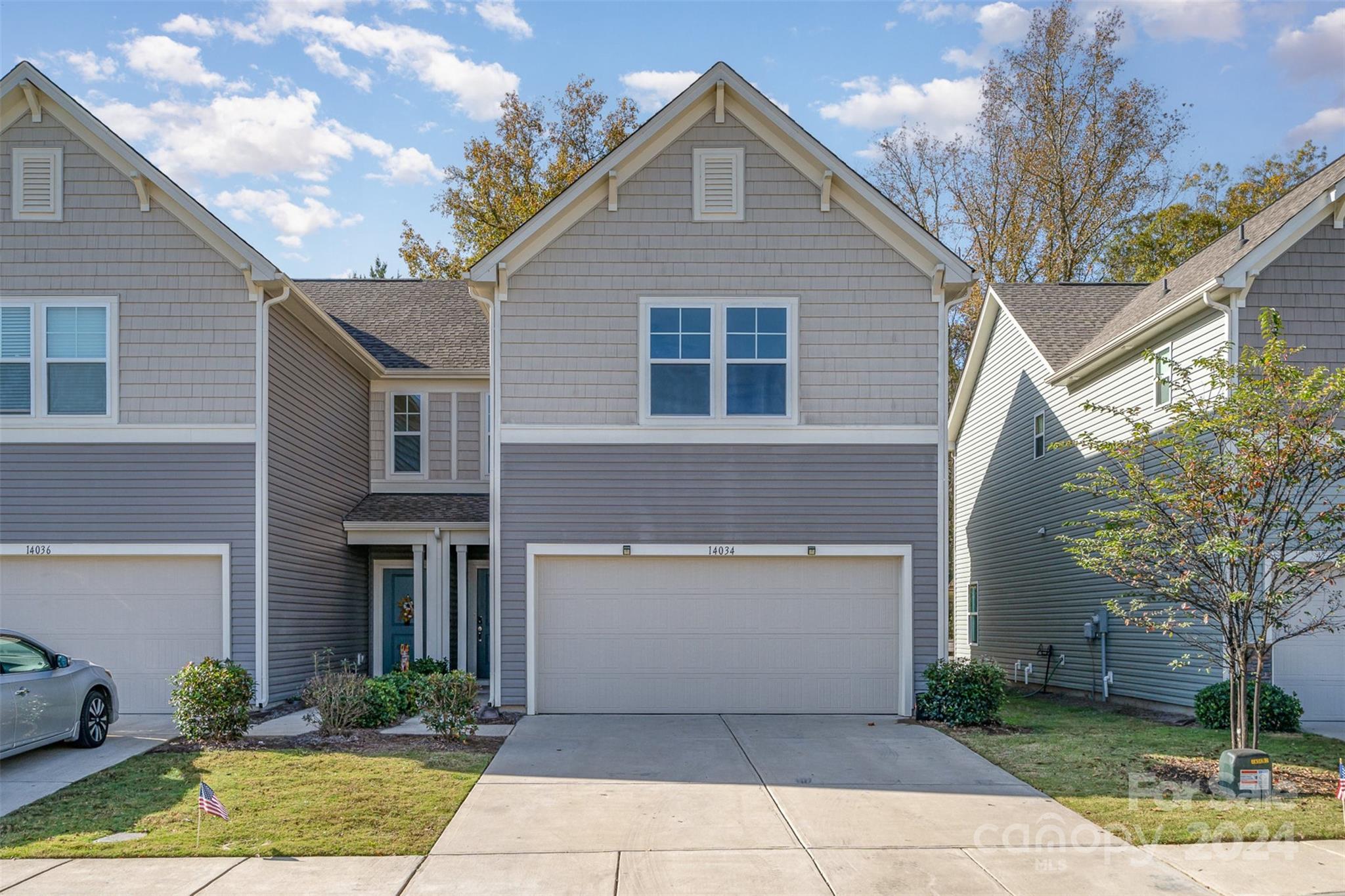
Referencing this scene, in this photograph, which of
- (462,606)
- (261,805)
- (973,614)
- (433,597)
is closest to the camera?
(261,805)

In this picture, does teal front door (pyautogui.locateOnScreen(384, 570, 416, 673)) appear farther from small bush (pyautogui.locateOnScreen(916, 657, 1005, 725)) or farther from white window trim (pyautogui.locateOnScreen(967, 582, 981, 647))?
white window trim (pyautogui.locateOnScreen(967, 582, 981, 647))

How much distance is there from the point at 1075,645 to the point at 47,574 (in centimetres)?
1537

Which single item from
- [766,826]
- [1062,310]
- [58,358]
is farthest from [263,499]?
[1062,310]

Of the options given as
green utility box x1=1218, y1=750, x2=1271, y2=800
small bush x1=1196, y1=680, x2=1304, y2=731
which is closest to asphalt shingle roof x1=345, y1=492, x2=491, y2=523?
small bush x1=1196, y1=680, x2=1304, y2=731

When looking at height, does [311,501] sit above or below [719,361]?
below

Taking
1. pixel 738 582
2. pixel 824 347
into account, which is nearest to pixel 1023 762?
pixel 738 582

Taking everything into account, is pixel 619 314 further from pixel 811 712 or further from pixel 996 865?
pixel 996 865

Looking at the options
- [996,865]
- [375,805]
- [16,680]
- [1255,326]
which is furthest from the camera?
[1255,326]

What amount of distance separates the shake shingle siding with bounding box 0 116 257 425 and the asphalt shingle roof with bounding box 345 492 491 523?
340 cm

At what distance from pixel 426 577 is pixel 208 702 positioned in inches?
245

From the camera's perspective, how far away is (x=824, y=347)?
1476cm

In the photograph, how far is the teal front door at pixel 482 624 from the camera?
19.0m

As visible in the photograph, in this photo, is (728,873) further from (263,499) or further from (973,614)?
(973,614)

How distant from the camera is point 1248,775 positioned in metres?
9.84
